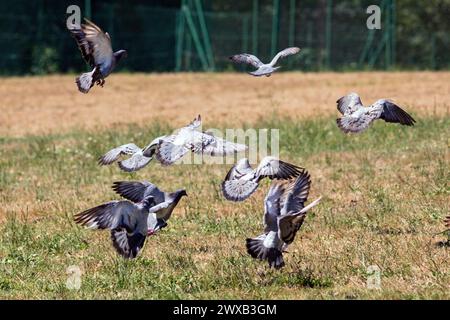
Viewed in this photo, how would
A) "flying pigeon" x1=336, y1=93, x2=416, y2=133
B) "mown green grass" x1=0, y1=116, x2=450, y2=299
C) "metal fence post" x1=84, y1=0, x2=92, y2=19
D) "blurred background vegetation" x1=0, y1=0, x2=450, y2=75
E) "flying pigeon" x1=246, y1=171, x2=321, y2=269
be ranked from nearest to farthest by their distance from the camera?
"flying pigeon" x1=246, y1=171, x2=321, y2=269 < "mown green grass" x1=0, y1=116, x2=450, y2=299 < "flying pigeon" x1=336, y1=93, x2=416, y2=133 < "metal fence post" x1=84, y1=0, x2=92, y2=19 < "blurred background vegetation" x1=0, y1=0, x2=450, y2=75

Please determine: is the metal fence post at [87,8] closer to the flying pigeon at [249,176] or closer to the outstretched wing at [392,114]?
the outstretched wing at [392,114]

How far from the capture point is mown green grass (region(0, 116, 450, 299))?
828 cm

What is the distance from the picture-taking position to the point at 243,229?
1044 cm

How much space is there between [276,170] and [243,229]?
1.64 m

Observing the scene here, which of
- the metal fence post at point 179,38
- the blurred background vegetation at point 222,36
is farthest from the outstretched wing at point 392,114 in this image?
the metal fence post at point 179,38

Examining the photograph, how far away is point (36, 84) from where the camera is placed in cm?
3155

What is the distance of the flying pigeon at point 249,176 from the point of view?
866cm


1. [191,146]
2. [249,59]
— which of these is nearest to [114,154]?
[191,146]

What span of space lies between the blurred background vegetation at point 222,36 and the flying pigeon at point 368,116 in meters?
26.1

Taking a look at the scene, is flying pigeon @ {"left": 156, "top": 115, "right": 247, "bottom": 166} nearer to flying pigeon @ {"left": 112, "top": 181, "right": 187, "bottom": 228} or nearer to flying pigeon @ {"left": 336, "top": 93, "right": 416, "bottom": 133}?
flying pigeon @ {"left": 112, "top": 181, "right": 187, "bottom": 228}

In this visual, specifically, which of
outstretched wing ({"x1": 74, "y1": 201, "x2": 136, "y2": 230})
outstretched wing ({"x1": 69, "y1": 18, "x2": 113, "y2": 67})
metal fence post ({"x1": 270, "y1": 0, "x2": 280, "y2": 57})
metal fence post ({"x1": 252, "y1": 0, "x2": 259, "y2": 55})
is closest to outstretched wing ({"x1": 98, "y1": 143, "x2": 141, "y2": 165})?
outstretched wing ({"x1": 69, "y1": 18, "x2": 113, "y2": 67})

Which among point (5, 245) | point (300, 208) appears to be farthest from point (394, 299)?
point (5, 245)

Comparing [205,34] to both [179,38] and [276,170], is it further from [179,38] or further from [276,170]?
[276,170]

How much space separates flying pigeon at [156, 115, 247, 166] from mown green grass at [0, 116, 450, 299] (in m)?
0.81
